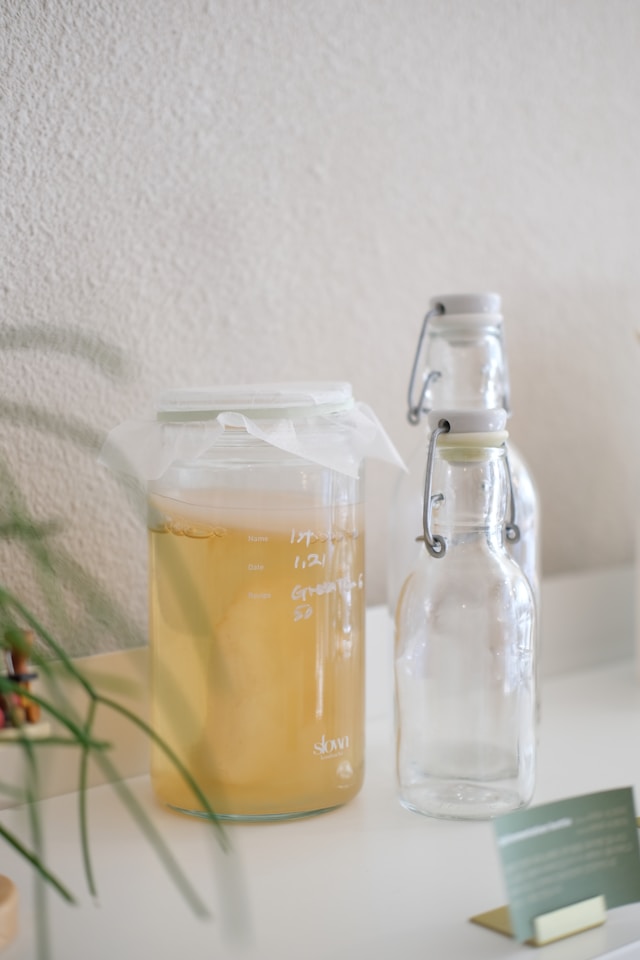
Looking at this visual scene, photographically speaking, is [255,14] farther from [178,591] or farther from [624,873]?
[624,873]

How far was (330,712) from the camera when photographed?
655 mm

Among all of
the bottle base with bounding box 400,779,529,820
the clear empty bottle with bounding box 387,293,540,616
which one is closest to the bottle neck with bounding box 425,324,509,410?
the clear empty bottle with bounding box 387,293,540,616

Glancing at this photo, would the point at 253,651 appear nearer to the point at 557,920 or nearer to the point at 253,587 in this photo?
the point at 253,587

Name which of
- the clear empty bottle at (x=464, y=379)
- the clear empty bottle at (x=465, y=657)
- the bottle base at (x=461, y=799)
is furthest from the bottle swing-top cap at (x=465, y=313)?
the bottle base at (x=461, y=799)

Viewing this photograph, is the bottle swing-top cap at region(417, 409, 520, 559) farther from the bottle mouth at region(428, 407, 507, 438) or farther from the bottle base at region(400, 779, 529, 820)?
the bottle base at region(400, 779, 529, 820)

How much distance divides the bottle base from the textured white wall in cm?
24

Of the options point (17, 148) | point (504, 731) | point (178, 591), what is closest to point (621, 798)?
point (504, 731)

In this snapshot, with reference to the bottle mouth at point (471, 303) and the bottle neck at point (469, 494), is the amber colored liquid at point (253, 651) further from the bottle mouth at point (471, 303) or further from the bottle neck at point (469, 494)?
the bottle mouth at point (471, 303)

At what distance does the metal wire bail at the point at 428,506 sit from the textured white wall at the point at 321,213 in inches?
9.6

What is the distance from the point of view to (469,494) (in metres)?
0.64

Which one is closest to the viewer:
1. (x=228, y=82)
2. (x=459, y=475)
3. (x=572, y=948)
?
(x=572, y=948)

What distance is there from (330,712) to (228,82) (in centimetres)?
47

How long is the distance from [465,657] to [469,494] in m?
0.11

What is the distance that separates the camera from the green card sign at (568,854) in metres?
0.50
